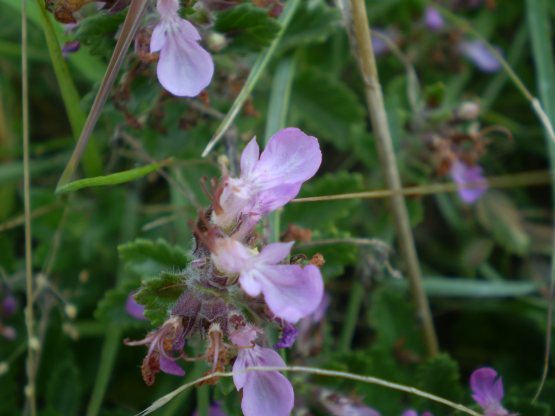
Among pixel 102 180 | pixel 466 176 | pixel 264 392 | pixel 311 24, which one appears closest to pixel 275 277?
pixel 264 392

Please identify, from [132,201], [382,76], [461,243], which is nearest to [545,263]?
[461,243]

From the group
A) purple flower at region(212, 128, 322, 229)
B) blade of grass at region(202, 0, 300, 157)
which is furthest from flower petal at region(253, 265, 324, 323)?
blade of grass at region(202, 0, 300, 157)

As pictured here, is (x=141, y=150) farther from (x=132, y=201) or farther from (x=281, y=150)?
(x=281, y=150)

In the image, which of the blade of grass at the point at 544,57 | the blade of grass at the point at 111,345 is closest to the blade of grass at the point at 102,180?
the blade of grass at the point at 111,345

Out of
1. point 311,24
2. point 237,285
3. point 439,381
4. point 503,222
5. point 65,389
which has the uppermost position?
point 311,24

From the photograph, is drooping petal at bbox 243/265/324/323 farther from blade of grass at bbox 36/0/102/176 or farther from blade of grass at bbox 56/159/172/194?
blade of grass at bbox 36/0/102/176

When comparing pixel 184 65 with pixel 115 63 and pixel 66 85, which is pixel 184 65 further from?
pixel 66 85
